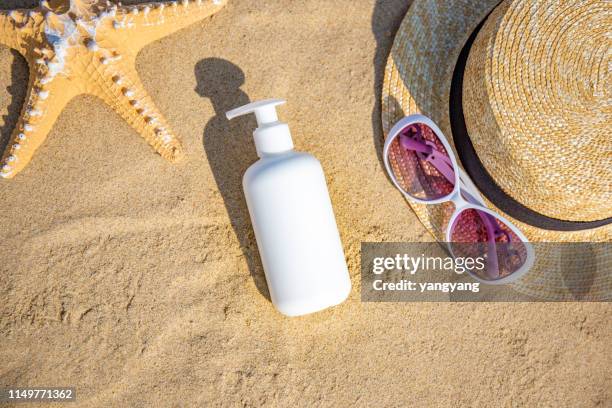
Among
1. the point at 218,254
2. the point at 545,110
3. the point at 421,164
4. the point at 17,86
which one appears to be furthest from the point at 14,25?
the point at 545,110

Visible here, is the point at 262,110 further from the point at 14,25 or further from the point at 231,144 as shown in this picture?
the point at 14,25

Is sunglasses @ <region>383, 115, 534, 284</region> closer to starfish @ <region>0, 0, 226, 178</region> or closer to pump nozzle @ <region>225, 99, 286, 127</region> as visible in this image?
pump nozzle @ <region>225, 99, 286, 127</region>

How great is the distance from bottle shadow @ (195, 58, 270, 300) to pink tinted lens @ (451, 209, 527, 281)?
1.20 ft

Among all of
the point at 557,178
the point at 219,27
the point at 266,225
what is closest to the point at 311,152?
the point at 266,225

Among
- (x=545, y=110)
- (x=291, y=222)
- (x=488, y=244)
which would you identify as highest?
(x=545, y=110)

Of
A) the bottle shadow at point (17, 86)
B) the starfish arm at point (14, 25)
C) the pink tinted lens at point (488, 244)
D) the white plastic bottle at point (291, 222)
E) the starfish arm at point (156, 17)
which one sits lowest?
the pink tinted lens at point (488, 244)

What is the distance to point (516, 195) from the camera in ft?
2.24

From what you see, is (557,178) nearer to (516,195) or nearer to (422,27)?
(516,195)

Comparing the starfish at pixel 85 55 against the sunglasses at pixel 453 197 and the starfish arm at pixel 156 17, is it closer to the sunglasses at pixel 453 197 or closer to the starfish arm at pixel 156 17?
the starfish arm at pixel 156 17

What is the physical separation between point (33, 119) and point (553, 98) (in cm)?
80

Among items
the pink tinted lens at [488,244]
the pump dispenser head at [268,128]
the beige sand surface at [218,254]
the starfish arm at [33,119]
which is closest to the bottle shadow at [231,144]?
the beige sand surface at [218,254]

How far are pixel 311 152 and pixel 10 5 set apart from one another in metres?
0.60

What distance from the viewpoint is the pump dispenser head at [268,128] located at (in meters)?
0.71

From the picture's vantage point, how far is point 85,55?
2.44ft
